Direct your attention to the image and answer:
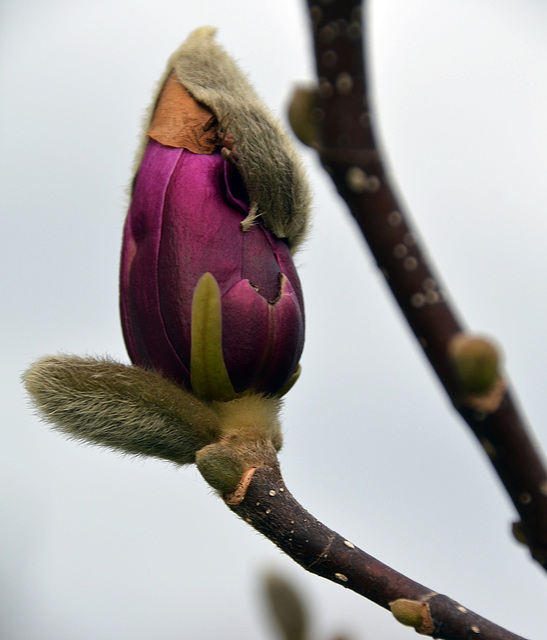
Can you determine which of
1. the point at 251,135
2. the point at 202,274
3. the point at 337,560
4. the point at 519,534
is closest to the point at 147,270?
the point at 202,274

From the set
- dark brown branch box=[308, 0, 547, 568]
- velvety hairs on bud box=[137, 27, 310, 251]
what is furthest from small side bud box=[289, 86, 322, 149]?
velvety hairs on bud box=[137, 27, 310, 251]

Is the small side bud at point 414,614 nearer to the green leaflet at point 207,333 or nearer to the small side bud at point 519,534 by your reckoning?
the small side bud at point 519,534

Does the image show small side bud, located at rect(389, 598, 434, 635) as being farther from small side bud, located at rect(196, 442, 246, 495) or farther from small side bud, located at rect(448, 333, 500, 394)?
small side bud, located at rect(448, 333, 500, 394)

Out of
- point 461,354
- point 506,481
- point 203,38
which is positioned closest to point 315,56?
point 461,354

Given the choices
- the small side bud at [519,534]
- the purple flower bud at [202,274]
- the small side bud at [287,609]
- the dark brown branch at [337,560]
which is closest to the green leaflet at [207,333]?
the purple flower bud at [202,274]

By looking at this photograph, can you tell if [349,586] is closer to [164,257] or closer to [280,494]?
[280,494]
